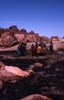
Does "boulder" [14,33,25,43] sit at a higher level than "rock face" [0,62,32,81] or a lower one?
higher

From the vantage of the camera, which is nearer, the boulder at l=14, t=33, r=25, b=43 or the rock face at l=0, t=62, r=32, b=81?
the rock face at l=0, t=62, r=32, b=81

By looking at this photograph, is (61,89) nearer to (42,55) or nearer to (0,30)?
(42,55)

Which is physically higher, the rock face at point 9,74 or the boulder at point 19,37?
the boulder at point 19,37

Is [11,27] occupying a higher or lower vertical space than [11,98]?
higher

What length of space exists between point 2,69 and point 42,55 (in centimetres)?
1561

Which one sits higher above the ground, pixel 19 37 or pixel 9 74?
pixel 19 37

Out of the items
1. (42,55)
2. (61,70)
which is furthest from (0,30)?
(61,70)

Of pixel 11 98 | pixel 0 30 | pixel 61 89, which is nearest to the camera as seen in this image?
pixel 11 98

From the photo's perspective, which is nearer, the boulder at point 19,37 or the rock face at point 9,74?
the rock face at point 9,74

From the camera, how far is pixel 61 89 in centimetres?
1689

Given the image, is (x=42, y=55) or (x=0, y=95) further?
(x=42, y=55)

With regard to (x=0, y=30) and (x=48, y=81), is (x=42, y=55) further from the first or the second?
(x=0, y=30)

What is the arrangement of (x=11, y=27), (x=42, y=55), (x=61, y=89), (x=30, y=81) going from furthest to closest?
(x=11, y=27) < (x=42, y=55) < (x=30, y=81) < (x=61, y=89)

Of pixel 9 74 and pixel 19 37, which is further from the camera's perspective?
pixel 19 37
